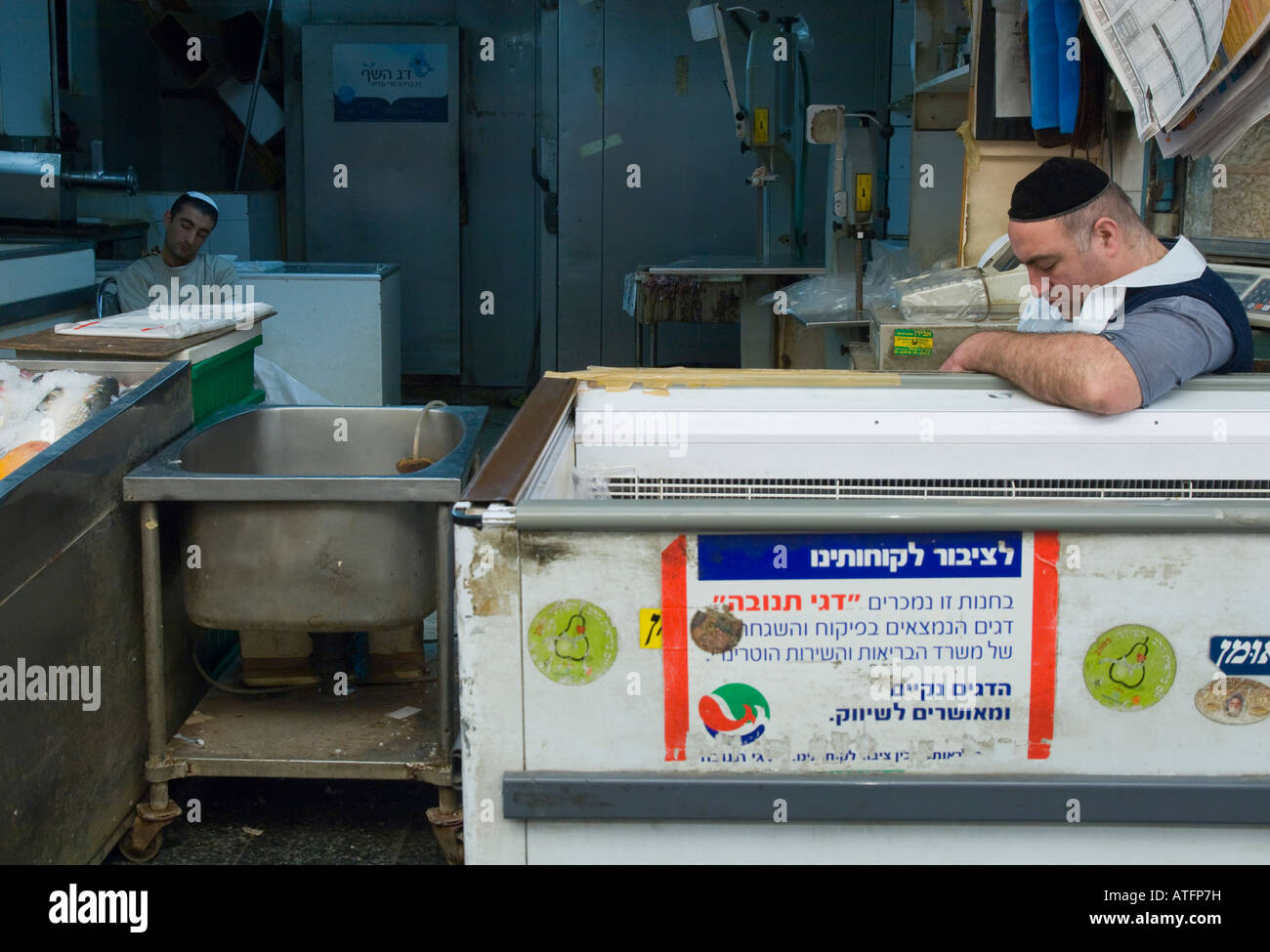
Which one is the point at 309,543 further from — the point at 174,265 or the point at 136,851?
the point at 174,265

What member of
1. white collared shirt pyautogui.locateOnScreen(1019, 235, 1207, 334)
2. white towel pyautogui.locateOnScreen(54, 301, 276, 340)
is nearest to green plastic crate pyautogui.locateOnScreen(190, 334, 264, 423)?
white towel pyautogui.locateOnScreen(54, 301, 276, 340)

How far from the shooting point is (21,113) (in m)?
4.84

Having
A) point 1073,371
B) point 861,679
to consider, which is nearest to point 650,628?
point 861,679

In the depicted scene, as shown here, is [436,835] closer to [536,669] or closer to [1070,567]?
[536,669]

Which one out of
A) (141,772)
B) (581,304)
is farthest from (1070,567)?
(581,304)

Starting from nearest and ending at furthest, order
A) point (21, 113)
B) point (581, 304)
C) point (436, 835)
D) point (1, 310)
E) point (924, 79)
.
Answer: point (436, 835)
point (1, 310)
point (924, 79)
point (21, 113)
point (581, 304)

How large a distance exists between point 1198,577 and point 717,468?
0.60m

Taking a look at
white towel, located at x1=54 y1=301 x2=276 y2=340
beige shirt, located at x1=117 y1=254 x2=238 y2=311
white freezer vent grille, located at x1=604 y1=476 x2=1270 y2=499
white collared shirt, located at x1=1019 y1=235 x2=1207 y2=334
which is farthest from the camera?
beige shirt, located at x1=117 y1=254 x2=238 y2=311

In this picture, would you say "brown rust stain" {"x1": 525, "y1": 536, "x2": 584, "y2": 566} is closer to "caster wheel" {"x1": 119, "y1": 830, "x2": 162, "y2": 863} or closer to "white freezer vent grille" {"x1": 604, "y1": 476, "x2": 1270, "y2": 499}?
"white freezer vent grille" {"x1": 604, "y1": 476, "x2": 1270, "y2": 499}

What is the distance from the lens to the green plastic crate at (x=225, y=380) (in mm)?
2676

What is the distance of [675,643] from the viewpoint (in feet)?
4.71

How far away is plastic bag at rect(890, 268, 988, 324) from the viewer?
10.3 feet

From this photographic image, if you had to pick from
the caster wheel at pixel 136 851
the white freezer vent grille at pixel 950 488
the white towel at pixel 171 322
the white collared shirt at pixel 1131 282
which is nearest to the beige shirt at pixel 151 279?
the white towel at pixel 171 322

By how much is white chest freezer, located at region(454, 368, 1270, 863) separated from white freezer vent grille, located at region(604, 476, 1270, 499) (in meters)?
0.20
